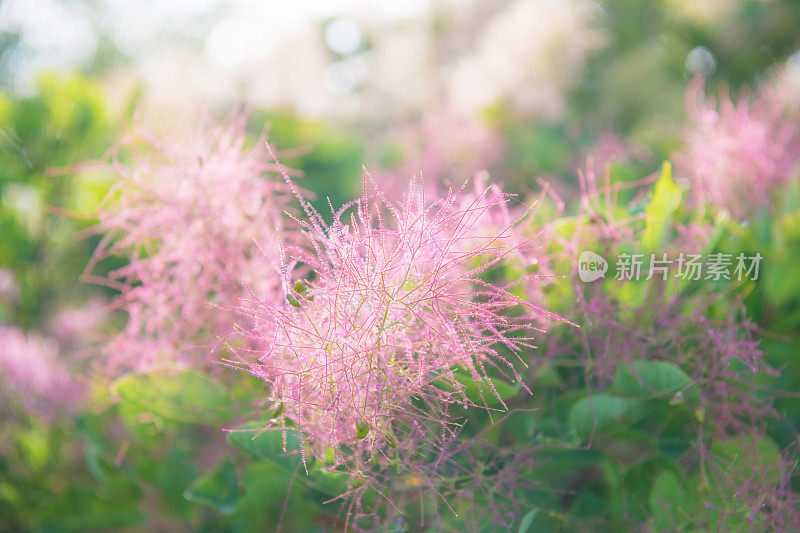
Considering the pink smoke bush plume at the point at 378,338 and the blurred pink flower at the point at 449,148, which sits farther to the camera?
the blurred pink flower at the point at 449,148

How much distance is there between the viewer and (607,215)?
512 millimetres

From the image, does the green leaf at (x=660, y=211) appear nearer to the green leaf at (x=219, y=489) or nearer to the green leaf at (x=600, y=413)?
the green leaf at (x=600, y=413)

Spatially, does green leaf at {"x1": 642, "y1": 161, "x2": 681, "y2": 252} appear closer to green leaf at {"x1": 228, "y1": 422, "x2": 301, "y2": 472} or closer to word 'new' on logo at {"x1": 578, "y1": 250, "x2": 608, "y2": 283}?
word 'new' on logo at {"x1": 578, "y1": 250, "x2": 608, "y2": 283}

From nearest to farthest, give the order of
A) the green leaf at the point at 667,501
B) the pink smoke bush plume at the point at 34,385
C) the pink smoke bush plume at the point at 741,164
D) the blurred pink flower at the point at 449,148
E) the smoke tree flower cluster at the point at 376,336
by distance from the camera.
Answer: the smoke tree flower cluster at the point at 376,336 → the green leaf at the point at 667,501 → the pink smoke bush plume at the point at 741,164 → the pink smoke bush plume at the point at 34,385 → the blurred pink flower at the point at 449,148

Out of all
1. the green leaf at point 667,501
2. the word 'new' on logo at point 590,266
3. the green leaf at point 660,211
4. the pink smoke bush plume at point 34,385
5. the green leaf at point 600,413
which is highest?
the green leaf at point 660,211

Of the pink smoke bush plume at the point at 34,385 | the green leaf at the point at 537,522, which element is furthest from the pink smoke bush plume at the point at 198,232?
the pink smoke bush plume at the point at 34,385

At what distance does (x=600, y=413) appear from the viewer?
0.45m

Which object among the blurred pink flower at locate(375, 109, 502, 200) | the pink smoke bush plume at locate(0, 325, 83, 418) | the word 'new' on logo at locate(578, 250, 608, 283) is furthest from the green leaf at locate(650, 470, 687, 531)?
the pink smoke bush plume at locate(0, 325, 83, 418)

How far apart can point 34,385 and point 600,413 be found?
0.78 m

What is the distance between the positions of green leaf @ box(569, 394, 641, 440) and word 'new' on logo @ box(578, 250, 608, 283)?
0.10 meters

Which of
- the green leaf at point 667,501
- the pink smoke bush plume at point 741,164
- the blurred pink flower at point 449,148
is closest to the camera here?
the green leaf at point 667,501

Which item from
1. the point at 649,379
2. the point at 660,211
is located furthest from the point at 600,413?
the point at 660,211

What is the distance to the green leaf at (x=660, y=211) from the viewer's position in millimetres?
504

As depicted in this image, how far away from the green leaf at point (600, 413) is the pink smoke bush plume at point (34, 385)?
0.72 m
